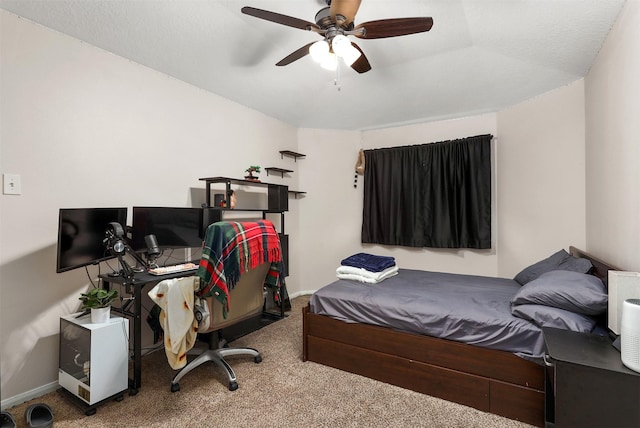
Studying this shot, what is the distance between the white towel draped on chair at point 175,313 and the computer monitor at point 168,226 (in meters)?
0.77

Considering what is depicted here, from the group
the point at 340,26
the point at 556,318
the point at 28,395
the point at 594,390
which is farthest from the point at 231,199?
the point at 594,390

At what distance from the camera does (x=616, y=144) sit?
207 centimetres

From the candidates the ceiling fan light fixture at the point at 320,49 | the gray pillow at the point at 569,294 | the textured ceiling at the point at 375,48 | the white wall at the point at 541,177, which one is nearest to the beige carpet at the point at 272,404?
the gray pillow at the point at 569,294

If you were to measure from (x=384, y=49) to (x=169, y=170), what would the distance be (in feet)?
7.76

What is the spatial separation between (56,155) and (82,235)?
0.64 m

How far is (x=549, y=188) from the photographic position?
314 cm

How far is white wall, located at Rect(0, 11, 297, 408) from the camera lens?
1.97m

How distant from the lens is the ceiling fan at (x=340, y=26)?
179 centimetres

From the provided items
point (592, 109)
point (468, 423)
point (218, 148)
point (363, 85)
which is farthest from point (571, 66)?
point (218, 148)

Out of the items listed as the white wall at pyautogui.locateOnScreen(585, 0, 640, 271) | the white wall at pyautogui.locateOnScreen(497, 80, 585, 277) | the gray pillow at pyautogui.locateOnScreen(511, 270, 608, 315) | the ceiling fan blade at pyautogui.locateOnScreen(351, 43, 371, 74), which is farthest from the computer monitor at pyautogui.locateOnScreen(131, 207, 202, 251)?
the white wall at pyautogui.locateOnScreen(497, 80, 585, 277)

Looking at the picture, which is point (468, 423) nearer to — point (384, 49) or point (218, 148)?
point (384, 49)

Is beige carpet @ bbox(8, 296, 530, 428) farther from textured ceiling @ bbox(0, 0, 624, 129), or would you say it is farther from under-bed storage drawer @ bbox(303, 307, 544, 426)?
textured ceiling @ bbox(0, 0, 624, 129)

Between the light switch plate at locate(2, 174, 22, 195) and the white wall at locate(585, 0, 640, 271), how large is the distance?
3813 millimetres

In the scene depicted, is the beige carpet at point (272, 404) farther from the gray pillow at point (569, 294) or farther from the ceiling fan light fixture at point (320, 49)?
the ceiling fan light fixture at point (320, 49)
